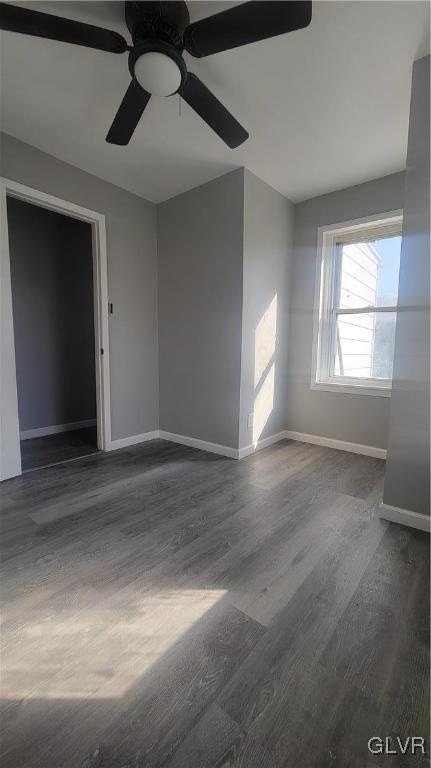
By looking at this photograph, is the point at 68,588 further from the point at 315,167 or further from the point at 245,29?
the point at 315,167

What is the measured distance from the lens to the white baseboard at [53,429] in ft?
11.8

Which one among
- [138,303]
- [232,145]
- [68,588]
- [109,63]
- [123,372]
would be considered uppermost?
[109,63]

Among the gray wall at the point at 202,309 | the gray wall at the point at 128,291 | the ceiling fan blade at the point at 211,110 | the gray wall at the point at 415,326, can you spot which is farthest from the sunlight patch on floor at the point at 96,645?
the ceiling fan blade at the point at 211,110

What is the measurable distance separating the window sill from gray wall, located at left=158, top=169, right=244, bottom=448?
1109mm

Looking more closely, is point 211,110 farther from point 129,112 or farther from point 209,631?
point 209,631

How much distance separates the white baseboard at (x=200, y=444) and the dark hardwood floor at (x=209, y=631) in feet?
2.58

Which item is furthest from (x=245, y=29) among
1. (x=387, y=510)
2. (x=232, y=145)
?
(x=387, y=510)

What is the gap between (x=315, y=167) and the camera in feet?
8.86

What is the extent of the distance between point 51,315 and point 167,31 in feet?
10.2

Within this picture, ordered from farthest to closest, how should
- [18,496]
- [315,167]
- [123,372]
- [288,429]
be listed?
Answer: [288,429], [123,372], [315,167], [18,496]

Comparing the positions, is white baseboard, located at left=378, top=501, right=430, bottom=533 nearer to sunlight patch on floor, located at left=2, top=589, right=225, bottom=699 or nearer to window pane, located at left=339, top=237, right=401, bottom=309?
sunlight patch on floor, located at left=2, top=589, right=225, bottom=699

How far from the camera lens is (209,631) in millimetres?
1160

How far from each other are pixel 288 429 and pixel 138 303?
2.29 metres

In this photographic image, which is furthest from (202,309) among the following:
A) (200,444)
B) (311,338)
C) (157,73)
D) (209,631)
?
(209,631)
